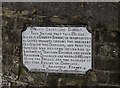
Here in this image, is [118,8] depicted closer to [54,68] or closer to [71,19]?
[71,19]

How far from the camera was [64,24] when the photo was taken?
2.97m

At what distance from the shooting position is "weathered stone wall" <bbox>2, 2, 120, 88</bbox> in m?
2.89

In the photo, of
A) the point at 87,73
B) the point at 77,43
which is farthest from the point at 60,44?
the point at 87,73

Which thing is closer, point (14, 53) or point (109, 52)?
point (109, 52)

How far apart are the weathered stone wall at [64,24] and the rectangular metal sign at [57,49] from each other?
0.17 feet

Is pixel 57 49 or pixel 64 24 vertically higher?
pixel 64 24

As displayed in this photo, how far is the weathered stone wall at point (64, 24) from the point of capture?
9.50 feet

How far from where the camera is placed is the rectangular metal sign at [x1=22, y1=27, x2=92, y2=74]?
2.94 meters

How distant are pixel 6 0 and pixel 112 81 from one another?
1.23 metres

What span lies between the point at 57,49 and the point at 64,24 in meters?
0.24

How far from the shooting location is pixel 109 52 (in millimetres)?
2910

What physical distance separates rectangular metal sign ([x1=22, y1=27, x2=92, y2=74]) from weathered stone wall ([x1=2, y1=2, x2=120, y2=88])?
0.17 ft

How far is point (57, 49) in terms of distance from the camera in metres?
2.99

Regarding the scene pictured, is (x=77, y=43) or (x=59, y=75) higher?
(x=77, y=43)
